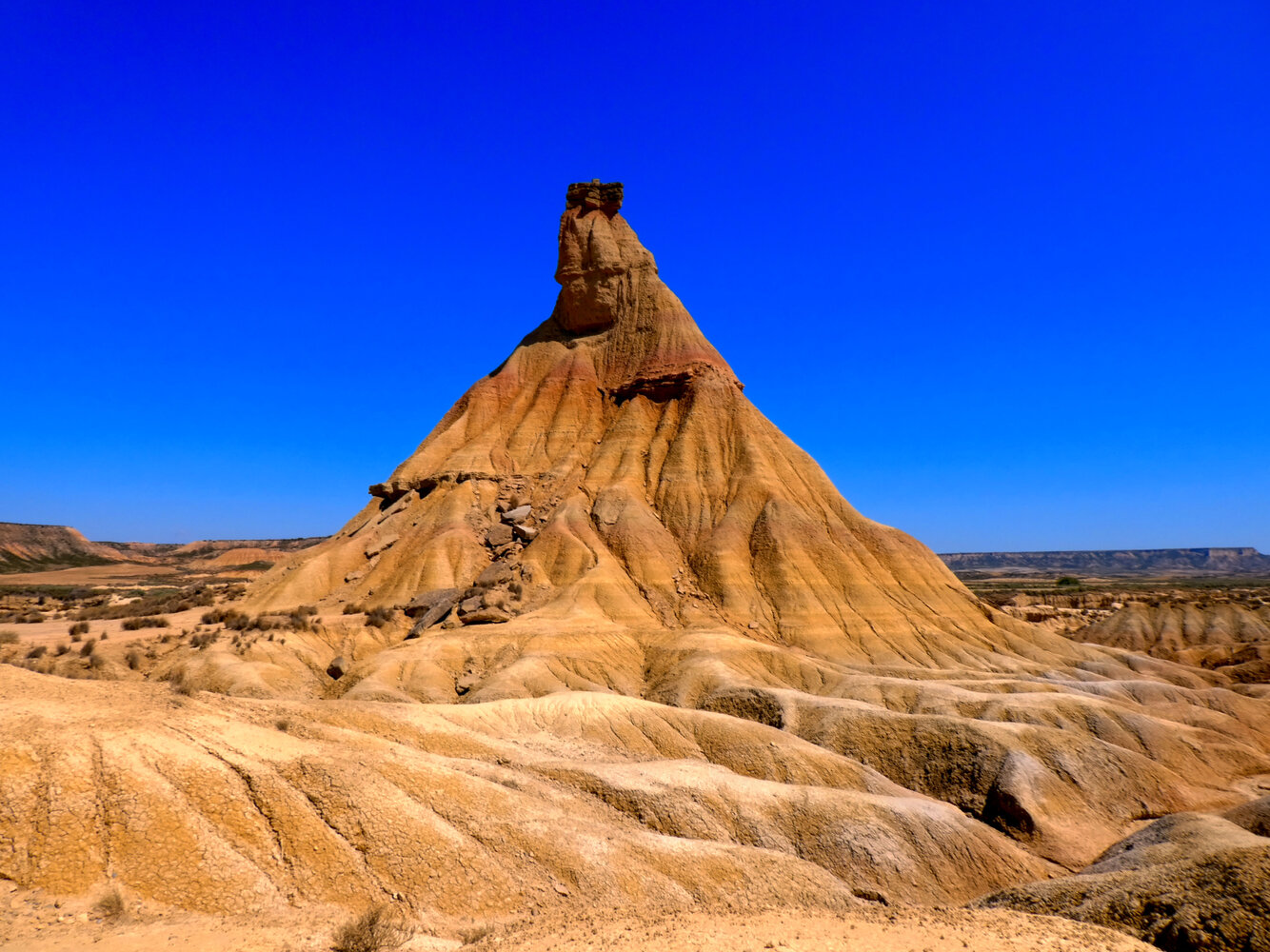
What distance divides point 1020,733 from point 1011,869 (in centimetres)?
839

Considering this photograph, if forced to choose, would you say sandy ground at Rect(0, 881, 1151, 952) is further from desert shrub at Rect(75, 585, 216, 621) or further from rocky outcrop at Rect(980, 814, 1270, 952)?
desert shrub at Rect(75, 585, 216, 621)

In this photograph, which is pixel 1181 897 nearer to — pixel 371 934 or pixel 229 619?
pixel 371 934

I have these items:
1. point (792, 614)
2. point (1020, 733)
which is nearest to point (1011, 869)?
point (1020, 733)

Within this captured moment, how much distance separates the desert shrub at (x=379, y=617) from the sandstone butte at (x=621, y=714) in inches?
38.8

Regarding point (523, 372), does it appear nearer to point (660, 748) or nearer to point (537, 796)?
point (660, 748)

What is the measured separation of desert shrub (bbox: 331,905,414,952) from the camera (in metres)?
10.5

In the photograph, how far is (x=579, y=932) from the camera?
11047 mm

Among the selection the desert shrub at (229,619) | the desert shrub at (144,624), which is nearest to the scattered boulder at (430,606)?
the desert shrub at (229,619)

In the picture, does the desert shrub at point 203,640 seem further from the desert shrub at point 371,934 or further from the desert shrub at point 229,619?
the desert shrub at point 371,934

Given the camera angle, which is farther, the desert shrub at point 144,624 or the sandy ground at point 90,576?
the sandy ground at point 90,576

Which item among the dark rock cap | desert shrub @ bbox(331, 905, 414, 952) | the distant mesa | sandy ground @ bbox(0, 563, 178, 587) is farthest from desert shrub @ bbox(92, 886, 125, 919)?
the distant mesa

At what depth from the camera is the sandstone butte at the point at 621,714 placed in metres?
12.8

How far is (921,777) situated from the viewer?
25.7 m

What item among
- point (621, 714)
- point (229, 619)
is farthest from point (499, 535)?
point (621, 714)
